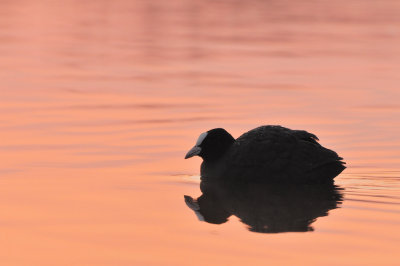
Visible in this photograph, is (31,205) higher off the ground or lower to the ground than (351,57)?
lower

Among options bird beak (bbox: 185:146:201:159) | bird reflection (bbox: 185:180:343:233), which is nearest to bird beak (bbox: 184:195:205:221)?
bird reflection (bbox: 185:180:343:233)

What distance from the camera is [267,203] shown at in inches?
519

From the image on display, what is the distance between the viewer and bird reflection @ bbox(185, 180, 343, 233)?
1200cm

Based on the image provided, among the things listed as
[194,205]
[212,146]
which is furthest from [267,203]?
[212,146]

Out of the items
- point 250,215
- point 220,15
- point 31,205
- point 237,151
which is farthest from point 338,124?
point 220,15

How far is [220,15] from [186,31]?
845 cm

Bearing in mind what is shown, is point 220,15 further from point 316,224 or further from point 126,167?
point 316,224

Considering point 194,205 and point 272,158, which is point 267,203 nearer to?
point 194,205

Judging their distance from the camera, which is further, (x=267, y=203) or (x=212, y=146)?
(x=212, y=146)

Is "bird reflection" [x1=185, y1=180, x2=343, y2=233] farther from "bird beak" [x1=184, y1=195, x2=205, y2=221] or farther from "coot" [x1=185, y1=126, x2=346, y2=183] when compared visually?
"coot" [x1=185, y1=126, x2=346, y2=183]

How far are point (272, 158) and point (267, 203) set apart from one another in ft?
3.75

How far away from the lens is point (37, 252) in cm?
1037

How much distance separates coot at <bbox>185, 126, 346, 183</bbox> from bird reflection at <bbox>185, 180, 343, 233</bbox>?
135mm

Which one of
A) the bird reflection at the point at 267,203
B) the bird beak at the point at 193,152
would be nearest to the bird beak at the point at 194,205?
the bird reflection at the point at 267,203
